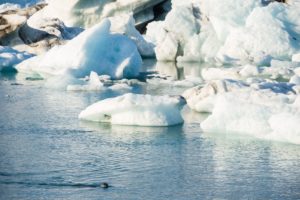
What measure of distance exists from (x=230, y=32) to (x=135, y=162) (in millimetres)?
11953

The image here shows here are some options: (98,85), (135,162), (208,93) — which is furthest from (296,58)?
(135,162)

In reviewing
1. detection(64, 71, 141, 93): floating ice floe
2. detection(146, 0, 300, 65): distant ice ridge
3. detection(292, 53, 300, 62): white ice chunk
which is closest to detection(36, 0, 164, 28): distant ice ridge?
detection(146, 0, 300, 65): distant ice ridge

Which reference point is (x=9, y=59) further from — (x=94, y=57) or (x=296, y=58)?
(x=296, y=58)

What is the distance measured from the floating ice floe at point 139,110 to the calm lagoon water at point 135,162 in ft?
0.53

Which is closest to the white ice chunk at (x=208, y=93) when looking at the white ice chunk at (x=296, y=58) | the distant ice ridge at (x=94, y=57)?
the distant ice ridge at (x=94, y=57)

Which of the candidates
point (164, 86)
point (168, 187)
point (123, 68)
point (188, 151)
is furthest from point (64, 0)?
point (168, 187)

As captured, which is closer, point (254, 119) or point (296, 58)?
point (254, 119)

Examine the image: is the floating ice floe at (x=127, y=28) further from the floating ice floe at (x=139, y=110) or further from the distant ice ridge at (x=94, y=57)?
the floating ice floe at (x=139, y=110)

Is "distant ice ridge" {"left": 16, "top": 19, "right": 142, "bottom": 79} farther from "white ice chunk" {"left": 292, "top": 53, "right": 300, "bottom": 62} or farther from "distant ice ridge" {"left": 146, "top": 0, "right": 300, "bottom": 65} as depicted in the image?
"white ice chunk" {"left": 292, "top": 53, "right": 300, "bottom": 62}

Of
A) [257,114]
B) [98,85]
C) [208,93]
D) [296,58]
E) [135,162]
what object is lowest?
[296,58]

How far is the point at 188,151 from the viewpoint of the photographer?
354 inches

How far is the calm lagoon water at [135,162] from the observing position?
7.23 meters

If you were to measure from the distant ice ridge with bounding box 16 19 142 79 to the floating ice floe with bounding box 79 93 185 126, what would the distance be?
5528 mm

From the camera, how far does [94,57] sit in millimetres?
16453
